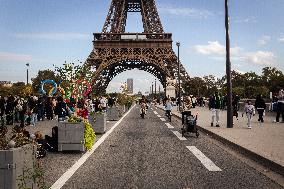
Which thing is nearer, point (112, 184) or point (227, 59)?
point (112, 184)

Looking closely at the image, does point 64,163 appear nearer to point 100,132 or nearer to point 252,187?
point 252,187

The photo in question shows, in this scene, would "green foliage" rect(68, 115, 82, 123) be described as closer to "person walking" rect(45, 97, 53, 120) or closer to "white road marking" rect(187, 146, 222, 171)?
"white road marking" rect(187, 146, 222, 171)

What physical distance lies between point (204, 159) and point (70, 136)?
136 inches

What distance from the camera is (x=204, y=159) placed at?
8.89 metres

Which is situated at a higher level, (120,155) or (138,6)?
(138,6)

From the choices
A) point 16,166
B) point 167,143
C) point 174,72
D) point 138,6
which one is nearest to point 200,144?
point 167,143

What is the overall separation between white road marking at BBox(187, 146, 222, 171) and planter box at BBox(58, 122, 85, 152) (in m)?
3.00

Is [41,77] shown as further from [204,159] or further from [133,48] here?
[204,159]

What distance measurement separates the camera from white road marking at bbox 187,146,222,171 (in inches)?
304

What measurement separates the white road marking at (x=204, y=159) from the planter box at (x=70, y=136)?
9.83ft

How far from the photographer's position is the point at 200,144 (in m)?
11.9

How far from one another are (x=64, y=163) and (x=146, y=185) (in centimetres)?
280

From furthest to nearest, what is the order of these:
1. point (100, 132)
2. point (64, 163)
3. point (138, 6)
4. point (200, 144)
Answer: point (138, 6) → point (100, 132) → point (200, 144) → point (64, 163)

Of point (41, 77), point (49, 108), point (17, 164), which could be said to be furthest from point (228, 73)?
point (41, 77)
